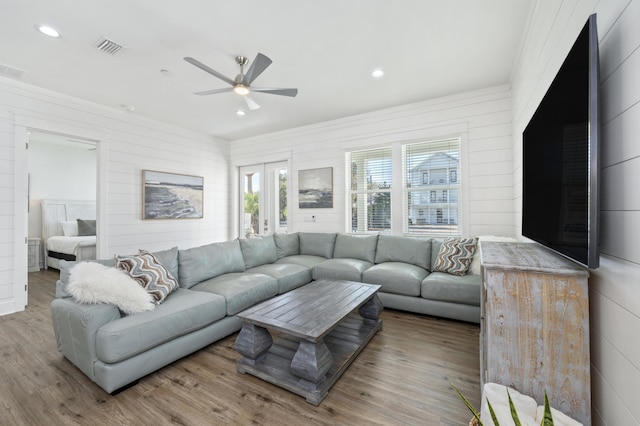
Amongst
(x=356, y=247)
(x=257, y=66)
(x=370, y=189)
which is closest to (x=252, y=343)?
(x=257, y=66)

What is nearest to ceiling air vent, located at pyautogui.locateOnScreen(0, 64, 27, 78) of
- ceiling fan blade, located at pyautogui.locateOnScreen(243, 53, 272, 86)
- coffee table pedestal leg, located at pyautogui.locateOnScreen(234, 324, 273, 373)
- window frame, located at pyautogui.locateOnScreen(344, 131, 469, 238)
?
ceiling fan blade, located at pyautogui.locateOnScreen(243, 53, 272, 86)

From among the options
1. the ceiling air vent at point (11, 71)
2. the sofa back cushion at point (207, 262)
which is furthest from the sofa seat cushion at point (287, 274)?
the ceiling air vent at point (11, 71)

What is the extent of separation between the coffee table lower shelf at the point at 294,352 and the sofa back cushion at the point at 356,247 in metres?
1.43

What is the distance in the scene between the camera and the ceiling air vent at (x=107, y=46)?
2.56m

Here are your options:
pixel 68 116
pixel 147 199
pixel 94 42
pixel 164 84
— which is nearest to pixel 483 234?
pixel 164 84

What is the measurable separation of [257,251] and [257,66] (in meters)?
2.39

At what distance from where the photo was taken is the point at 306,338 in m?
1.75

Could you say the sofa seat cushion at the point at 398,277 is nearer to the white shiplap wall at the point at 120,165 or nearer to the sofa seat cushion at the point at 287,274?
the sofa seat cushion at the point at 287,274

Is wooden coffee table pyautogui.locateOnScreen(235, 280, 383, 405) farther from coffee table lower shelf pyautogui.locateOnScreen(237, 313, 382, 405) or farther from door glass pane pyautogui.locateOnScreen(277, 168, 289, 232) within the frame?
door glass pane pyautogui.locateOnScreen(277, 168, 289, 232)

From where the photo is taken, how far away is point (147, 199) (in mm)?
4633

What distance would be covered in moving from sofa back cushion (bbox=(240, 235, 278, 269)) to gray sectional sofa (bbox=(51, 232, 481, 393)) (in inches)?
0.6

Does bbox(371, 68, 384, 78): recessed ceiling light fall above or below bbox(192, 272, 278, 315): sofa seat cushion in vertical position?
above

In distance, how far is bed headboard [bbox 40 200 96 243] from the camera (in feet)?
19.2

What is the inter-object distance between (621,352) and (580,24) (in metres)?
1.50
